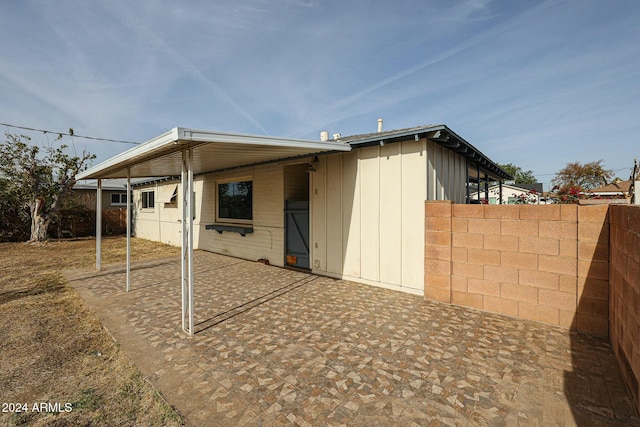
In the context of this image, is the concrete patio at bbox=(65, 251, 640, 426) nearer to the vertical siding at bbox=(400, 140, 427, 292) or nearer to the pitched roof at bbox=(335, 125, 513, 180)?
the vertical siding at bbox=(400, 140, 427, 292)

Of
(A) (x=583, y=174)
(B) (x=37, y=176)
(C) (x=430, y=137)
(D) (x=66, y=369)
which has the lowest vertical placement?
(D) (x=66, y=369)

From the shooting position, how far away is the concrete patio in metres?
2.12

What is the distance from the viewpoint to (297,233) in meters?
6.95

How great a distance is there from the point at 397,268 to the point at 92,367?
14.4 feet

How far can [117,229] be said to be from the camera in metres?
16.7

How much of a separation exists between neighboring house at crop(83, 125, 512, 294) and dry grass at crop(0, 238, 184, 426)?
2.34 meters

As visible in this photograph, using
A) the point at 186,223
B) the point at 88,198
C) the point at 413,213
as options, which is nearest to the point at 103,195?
the point at 88,198

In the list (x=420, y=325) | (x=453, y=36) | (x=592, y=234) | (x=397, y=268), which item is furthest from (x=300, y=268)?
(x=453, y=36)

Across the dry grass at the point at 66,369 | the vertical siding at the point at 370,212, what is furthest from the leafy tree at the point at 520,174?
the dry grass at the point at 66,369

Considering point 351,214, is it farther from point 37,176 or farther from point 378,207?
point 37,176

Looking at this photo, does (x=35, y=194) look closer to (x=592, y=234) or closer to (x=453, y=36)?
(x=453, y=36)

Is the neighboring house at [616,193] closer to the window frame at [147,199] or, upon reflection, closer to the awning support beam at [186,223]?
the awning support beam at [186,223]

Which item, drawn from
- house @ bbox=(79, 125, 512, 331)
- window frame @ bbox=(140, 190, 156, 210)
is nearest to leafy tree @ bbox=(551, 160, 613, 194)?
house @ bbox=(79, 125, 512, 331)

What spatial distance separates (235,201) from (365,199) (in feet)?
16.0
